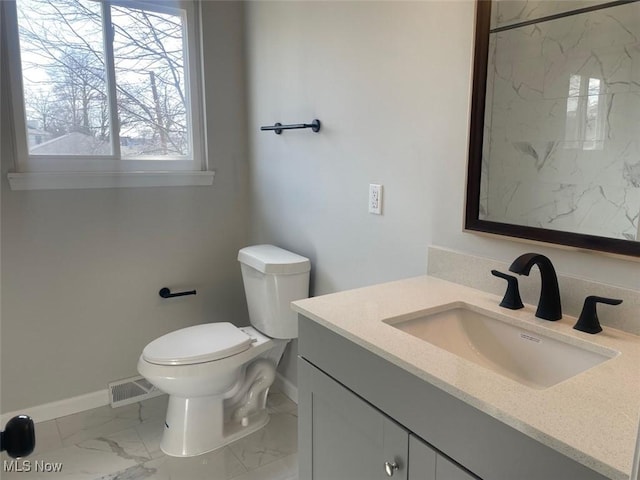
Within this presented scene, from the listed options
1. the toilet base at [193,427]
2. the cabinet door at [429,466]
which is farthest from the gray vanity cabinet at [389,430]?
the toilet base at [193,427]

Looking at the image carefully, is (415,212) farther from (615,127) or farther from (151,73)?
(151,73)

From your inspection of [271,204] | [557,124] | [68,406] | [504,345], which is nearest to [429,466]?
[504,345]

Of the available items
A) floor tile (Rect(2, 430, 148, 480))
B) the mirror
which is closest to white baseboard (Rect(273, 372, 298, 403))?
floor tile (Rect(2, 430, 148, 480))

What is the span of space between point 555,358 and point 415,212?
2.17 ft

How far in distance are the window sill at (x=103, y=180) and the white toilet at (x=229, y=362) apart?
21.7 inches

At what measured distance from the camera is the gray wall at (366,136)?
4.70 ft

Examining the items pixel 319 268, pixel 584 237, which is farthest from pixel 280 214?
pixel 584 237

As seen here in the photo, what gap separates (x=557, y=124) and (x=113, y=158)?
1968 mm

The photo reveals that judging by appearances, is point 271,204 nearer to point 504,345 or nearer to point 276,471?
point 276,471

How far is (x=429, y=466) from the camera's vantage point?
917 mm

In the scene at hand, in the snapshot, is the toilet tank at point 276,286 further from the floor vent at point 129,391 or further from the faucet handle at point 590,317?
the faucet handle at point 590,317

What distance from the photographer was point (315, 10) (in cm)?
196

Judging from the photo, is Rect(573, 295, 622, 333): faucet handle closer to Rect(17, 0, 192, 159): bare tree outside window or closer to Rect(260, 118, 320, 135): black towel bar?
Result: Rect(260, 118, 320, 135): black towel bar

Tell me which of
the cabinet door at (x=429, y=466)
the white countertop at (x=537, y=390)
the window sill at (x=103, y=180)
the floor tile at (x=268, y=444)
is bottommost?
the floor tile at (x=268, y=444)
